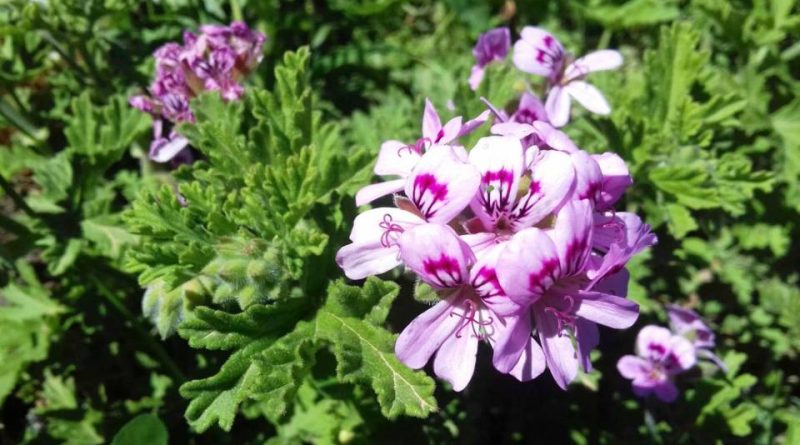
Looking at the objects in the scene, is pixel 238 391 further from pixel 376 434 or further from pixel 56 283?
pixel 56 283

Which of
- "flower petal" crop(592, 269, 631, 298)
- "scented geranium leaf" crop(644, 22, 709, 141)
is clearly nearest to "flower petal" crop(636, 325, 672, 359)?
"scented geranium leaf" crop(644, 22, 709, 141)

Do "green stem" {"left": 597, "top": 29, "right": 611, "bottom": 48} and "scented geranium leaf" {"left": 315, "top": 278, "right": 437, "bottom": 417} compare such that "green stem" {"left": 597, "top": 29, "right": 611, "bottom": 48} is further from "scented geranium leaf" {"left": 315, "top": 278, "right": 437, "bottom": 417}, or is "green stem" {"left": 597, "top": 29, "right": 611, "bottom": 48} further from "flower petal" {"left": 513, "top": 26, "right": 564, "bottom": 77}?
"scented geranium leaf" {"left": 315, "top": 278, "right": 437, "bottom": 417}

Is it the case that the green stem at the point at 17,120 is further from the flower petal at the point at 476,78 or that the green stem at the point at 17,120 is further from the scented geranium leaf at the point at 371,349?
the flower petal at the point at 476,78

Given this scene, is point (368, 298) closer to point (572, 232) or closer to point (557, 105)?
point (572, 232)

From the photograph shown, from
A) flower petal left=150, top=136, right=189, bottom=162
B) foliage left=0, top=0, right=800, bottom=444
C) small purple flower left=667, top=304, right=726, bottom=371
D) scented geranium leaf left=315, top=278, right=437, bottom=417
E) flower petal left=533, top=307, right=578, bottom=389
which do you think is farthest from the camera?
small purple flower left=667, top=304, right=726, bottom=371

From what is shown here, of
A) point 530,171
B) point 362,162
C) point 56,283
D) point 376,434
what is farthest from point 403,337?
point 56,283

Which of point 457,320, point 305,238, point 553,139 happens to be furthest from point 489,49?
point 457,320

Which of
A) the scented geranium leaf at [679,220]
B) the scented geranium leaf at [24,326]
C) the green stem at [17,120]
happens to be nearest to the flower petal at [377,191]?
the scented geranium leaf at [679,220]
